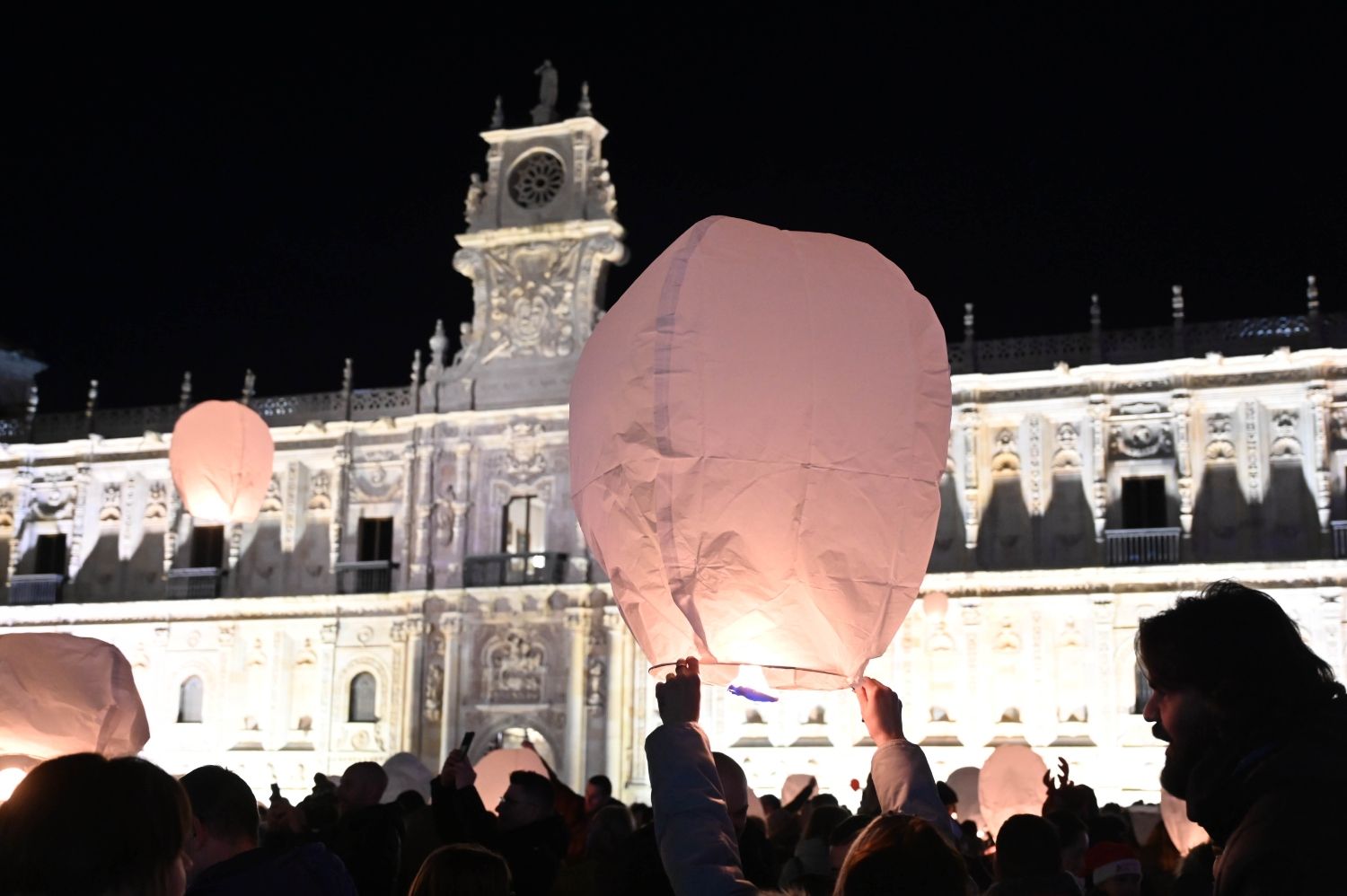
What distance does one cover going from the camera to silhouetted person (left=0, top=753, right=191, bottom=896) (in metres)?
3.04

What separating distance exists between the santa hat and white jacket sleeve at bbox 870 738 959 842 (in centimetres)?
306

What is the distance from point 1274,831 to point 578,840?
8.67 m

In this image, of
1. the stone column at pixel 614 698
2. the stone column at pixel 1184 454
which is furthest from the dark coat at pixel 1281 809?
the stone column at pixel 614 698

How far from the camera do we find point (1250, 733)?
117 inches

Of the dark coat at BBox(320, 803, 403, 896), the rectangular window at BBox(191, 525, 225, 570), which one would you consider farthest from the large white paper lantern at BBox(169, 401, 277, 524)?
the rectangular window at BBox(191, 525, 225, 570)

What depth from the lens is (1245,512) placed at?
28.8 metres

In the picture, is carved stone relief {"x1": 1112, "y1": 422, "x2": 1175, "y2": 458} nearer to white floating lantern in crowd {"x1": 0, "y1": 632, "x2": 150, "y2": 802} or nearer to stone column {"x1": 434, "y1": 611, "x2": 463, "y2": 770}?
stone column {"x1": 434, "y1": 611, "x2": 463, "y2": 770}

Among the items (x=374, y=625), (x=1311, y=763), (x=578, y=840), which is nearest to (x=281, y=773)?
(x=374, y=625)

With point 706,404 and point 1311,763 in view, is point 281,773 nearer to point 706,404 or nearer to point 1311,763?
point 706,404

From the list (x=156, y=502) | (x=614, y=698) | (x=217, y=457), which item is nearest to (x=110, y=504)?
(x=156, y=502)

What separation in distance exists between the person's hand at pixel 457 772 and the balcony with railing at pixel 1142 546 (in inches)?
925

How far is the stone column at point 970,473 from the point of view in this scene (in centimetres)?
3016

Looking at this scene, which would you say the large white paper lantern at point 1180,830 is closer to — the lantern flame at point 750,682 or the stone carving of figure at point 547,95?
the lantern flame at point 750,682

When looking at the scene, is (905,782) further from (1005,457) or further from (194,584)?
(194,584)
